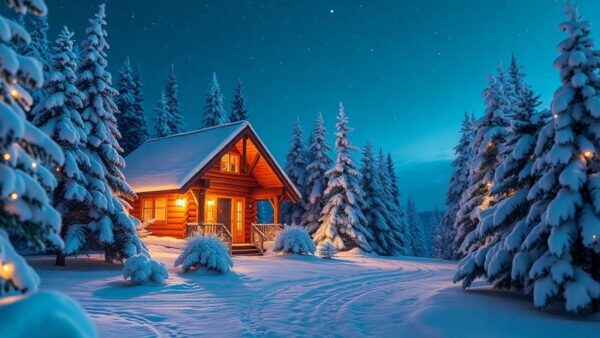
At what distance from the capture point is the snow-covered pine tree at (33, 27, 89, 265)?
1558 cm

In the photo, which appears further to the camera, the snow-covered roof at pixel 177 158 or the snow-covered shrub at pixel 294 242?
the snow-covered shrub at pixel 294 242

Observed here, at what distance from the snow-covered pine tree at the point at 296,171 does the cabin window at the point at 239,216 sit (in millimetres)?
11566

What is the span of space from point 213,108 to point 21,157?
145ft

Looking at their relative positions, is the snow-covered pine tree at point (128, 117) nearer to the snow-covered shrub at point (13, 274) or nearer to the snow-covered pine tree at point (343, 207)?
the snow-covered pine tree at point (343, 207)

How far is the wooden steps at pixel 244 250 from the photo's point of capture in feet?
81.7

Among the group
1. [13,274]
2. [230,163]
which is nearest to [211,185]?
[230,163]

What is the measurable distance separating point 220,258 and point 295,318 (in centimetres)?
672

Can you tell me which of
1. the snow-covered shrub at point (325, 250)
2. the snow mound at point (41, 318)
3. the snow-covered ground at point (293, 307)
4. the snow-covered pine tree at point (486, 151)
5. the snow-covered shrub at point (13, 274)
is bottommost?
the snow-covered ground at point (293, 307)

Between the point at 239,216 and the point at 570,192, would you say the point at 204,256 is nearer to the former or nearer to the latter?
the point at 570,192

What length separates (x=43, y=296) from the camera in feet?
13.0

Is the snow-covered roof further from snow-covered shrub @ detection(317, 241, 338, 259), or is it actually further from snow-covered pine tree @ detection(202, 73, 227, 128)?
snow-covered pine tree @ detection(202, 73, 227, 128)

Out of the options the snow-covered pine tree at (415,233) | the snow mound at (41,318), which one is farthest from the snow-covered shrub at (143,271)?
the snow-covered pine tree at (415,233)

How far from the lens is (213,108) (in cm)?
4794

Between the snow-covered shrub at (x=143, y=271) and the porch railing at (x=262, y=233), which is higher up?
the porch railing at (x=262, y=233)
